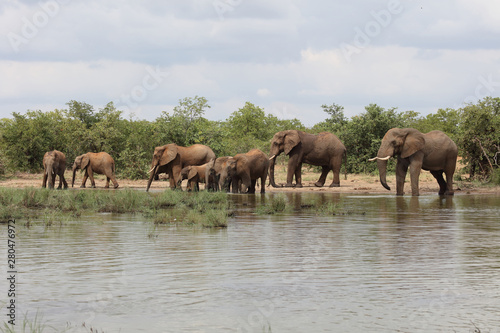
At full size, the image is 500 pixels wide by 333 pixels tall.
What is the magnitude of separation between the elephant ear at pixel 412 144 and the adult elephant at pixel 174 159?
26.1 feet

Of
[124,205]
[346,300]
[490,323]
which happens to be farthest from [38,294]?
[124,205]

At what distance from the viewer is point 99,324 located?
6.58 meters

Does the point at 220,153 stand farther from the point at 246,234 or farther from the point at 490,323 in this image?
the point at 490,323

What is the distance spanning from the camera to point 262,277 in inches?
345

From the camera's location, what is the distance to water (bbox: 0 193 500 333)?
6.74 m

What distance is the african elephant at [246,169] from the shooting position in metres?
26.3

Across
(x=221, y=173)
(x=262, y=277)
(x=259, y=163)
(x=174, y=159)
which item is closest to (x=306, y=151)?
(x=259, y=163)

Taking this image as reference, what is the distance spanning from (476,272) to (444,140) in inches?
723

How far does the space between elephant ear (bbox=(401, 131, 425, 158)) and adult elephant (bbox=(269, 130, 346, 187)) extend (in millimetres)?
6229

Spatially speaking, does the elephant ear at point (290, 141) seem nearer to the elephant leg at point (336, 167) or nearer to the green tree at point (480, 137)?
the elephant leg at point (336, 167)

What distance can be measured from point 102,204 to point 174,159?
1053 cm

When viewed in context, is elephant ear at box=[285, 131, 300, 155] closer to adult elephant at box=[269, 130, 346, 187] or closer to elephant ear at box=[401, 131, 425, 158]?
adult elephant at box=[269, 130, 346, 187]

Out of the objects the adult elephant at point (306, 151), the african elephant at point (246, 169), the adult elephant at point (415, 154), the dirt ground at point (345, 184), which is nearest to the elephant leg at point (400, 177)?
the adult elephant at point (415, 154)

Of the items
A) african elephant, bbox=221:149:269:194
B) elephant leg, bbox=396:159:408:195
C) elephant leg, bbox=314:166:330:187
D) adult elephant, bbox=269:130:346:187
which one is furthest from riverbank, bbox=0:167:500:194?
african elephant, bbox=221:149:269:194
